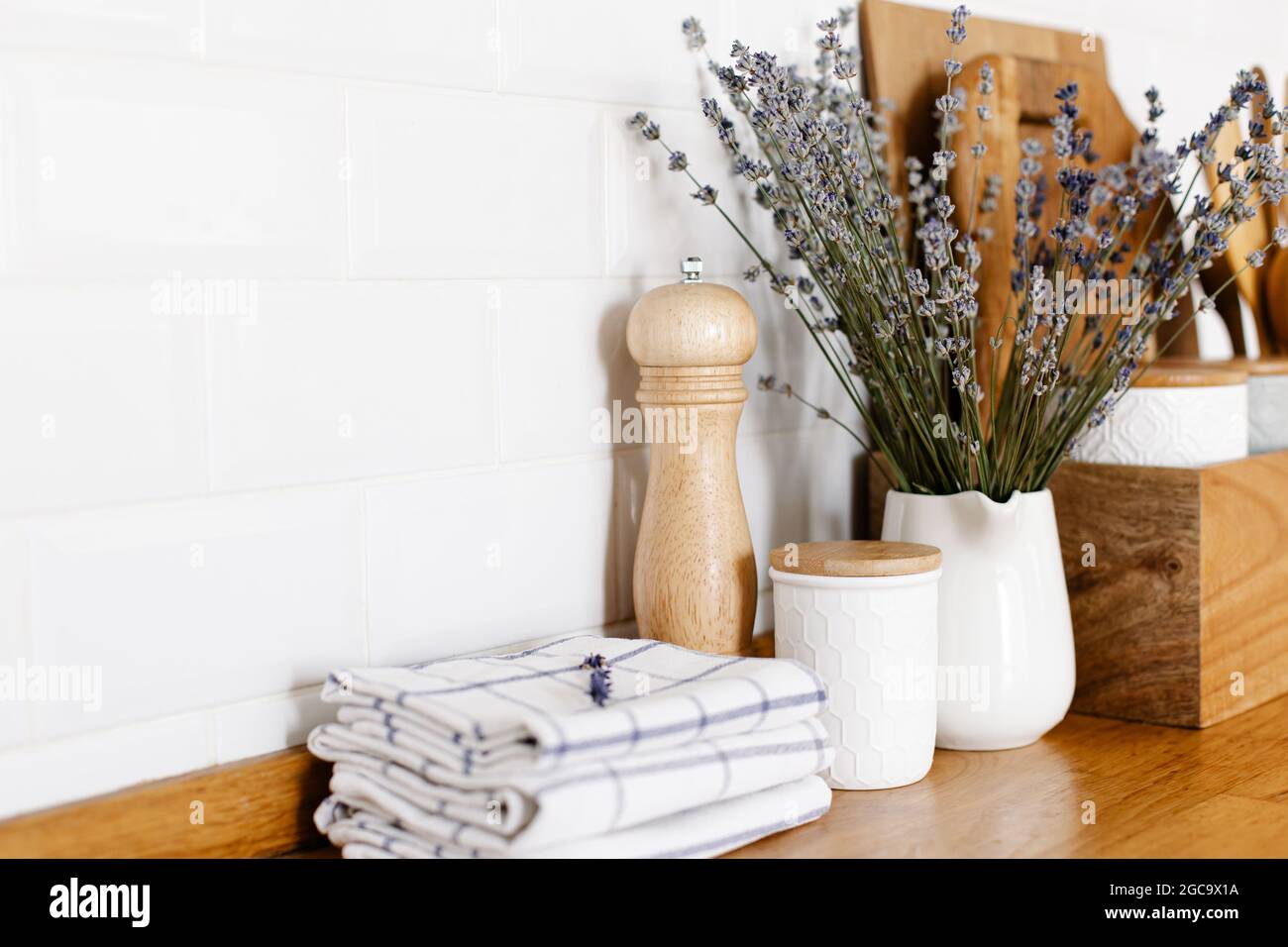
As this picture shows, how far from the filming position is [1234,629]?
1.01 m

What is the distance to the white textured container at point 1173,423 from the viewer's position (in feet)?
3.27

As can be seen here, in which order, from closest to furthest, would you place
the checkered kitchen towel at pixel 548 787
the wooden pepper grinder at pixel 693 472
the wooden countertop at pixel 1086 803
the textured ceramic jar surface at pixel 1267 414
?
the checkered kitchen towel at pixel 548 787
the wooden countertop at pixel 1086 803
the wooden pepper grinder at pixel 693 472
the textured ceramic jar surface at pixel 1267 414

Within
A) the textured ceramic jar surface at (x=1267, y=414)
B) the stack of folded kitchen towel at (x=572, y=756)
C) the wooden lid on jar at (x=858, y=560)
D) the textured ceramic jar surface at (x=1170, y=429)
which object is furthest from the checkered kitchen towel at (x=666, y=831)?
the textured ceramic jar surface at (x=1267, y=414)

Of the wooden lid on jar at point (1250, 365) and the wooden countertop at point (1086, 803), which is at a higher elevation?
the wooden lid on jar at point (1250, 365)

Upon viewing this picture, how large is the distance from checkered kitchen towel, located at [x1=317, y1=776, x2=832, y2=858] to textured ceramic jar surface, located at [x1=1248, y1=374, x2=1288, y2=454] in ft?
1.75

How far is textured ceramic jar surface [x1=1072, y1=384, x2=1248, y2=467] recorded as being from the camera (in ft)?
3.27

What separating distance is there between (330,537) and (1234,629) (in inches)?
25.1

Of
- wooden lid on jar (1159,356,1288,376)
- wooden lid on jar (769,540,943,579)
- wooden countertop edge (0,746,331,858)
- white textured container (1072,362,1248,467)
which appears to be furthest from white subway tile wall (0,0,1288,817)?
wooden lid on jar (1159,356,1288,376)

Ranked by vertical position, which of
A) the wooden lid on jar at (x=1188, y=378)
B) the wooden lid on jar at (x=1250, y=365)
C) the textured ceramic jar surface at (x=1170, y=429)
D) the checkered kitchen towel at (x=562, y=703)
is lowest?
the checkered kitchen towel at (x=562, y=703)

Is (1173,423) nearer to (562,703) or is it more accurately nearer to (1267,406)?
(1267,406)

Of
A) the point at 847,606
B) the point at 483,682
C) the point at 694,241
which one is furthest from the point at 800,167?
the point at 483,682

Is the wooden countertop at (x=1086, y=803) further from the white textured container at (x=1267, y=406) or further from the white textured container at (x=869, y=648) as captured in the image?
the white textured container at (x=1267, y=406)

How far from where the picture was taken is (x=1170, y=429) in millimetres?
995

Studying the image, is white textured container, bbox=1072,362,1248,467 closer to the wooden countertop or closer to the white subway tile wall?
the wooden countertop
